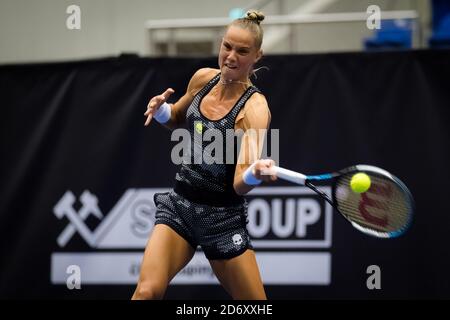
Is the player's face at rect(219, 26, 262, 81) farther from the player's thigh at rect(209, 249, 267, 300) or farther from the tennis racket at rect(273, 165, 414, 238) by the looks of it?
the player's thigh at rect(209, 249, 267, 300)

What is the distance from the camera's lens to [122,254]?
442cm

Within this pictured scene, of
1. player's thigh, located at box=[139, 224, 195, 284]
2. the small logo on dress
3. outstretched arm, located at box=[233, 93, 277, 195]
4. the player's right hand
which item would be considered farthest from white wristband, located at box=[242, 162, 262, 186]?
the player's right hand

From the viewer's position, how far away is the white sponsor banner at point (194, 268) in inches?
169

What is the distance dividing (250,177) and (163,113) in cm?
63

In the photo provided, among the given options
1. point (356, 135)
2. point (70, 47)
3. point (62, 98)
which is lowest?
point (356, 135)

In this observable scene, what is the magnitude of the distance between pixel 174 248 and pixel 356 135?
1845mm

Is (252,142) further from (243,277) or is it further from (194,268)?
(194,268)

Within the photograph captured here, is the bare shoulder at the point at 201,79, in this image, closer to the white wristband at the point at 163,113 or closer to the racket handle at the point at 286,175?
the white wristband at the point at 163,113

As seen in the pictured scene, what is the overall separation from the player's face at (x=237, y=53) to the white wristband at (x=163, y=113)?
320 mm

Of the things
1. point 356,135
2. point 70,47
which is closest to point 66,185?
point 70,47

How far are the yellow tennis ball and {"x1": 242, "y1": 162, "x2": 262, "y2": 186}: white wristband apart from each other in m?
0.36

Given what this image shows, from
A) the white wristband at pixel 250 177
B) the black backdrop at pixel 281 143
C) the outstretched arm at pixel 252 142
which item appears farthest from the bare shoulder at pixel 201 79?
the black backdrop at pixel 281 143
